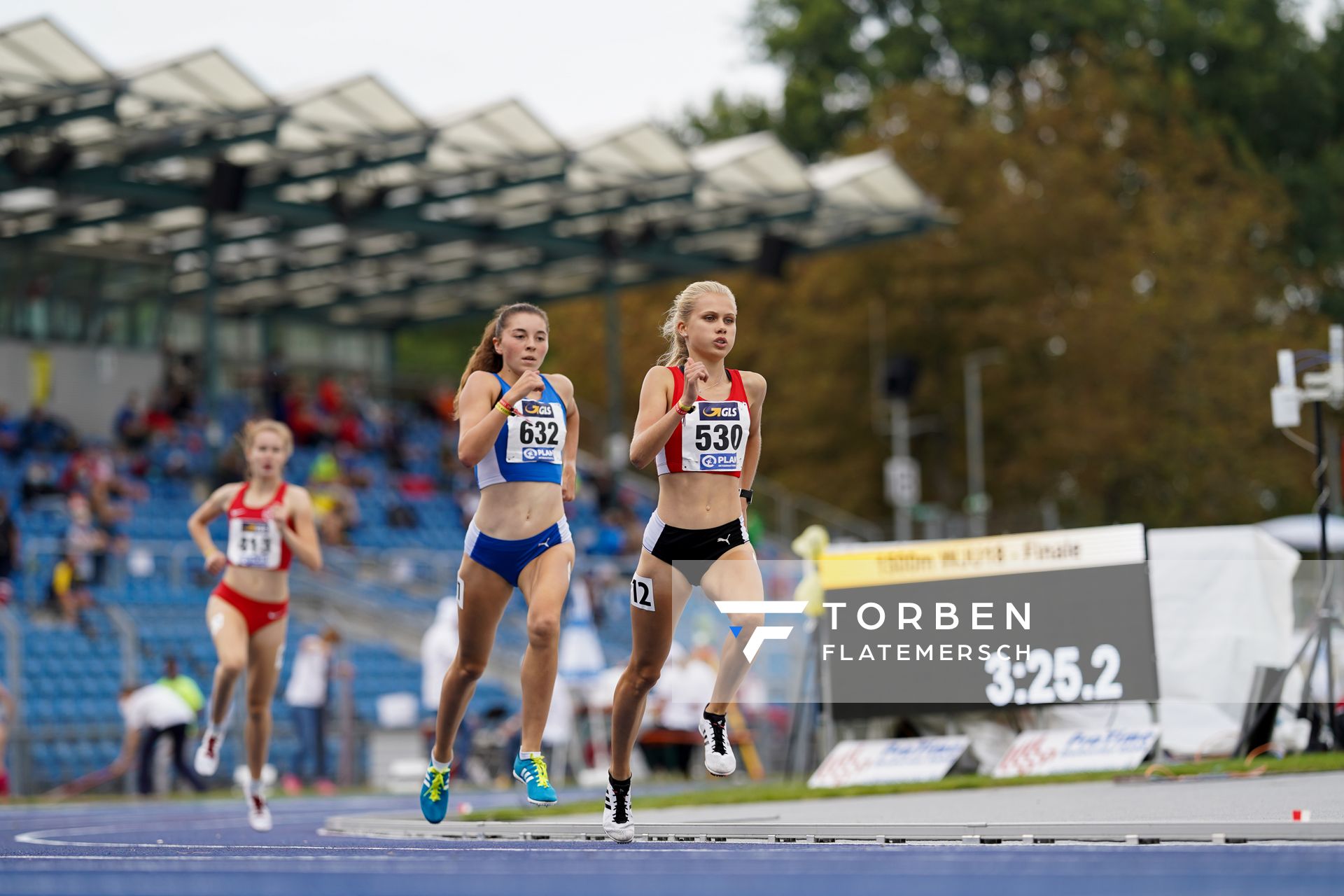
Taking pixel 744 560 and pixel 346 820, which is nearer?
pixel 744 560

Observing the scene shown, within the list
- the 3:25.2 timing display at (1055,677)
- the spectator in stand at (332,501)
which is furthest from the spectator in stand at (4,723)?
the 3:25.2 timing display at (1055,677)

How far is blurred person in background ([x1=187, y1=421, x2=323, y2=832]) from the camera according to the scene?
41.8 ft

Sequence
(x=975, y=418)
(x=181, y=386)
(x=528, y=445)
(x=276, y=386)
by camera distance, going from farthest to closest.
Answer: (x=975, y=418)
(x=276, y=386)
(x=181, y=386)
(x=528, y=445)

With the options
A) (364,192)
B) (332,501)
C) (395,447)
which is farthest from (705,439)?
(395,447)

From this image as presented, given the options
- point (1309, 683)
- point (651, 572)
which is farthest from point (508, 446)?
point (1309, 683)

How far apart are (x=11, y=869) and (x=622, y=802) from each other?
9.54 ft

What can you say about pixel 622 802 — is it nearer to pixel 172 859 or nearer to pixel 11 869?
pixel 172 859

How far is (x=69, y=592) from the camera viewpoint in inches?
1017

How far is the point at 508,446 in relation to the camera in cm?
972

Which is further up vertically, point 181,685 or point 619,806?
point 181,685

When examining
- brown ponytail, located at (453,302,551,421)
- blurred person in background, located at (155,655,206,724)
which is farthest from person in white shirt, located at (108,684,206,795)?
brown ponytail, located at (453,302,551,421)

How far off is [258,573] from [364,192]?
23593 mm

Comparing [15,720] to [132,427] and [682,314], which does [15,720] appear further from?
[682,314]

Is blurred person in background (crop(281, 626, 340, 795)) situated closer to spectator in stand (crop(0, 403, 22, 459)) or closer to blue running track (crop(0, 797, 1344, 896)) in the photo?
spectator in stand (crop(0, 403, 22, 459))
